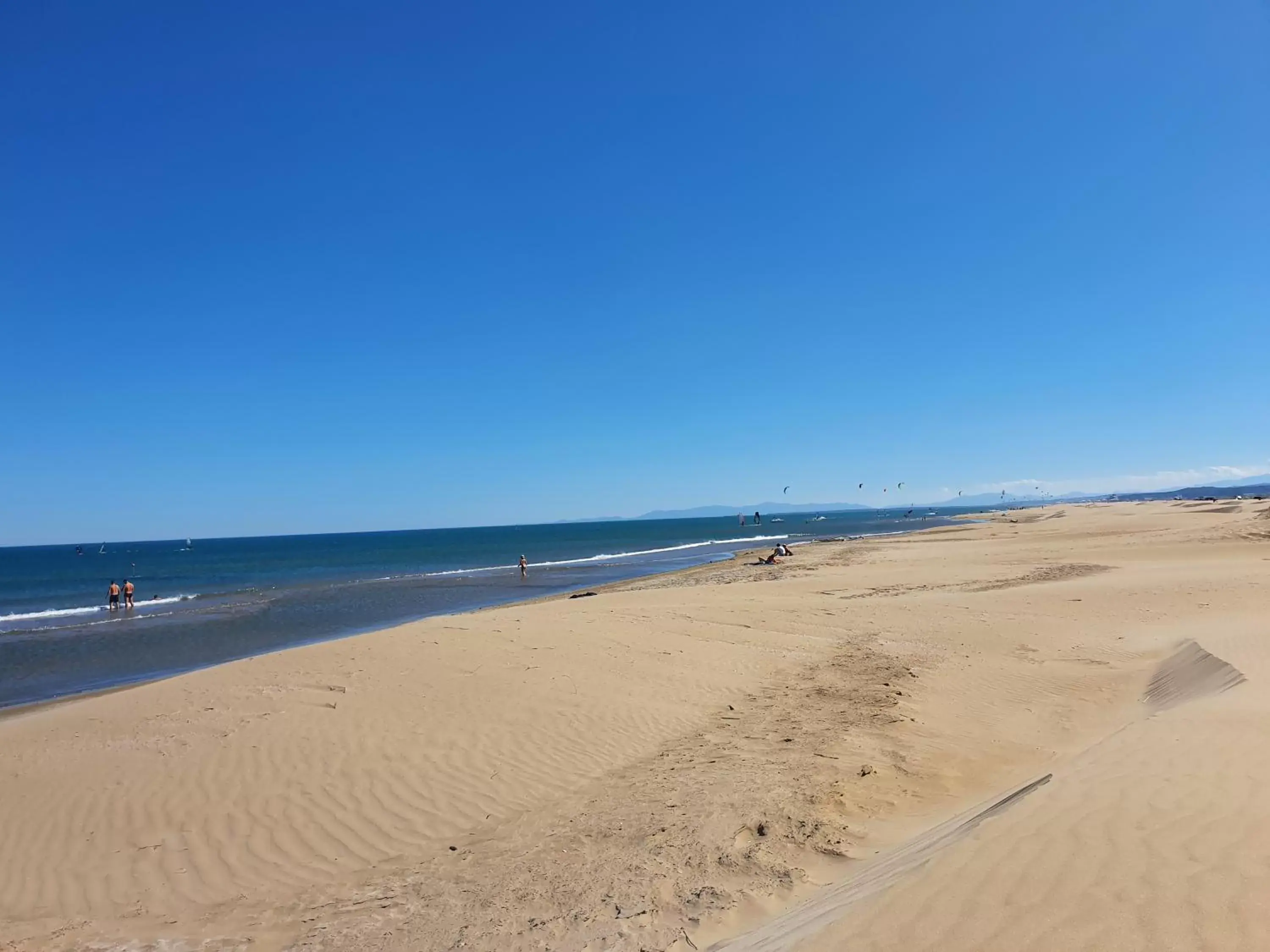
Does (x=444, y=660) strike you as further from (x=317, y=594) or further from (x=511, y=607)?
(x=317, y=594)

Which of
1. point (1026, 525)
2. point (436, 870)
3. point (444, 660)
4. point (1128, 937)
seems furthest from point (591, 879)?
point (1026, 525)

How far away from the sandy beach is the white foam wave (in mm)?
24992

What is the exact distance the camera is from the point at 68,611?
3534 centimetres

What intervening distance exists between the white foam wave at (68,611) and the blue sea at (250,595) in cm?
16

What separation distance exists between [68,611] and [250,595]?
823 centimetres

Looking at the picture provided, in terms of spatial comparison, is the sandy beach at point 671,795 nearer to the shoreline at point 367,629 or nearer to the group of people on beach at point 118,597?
the shoreline at point 367,629

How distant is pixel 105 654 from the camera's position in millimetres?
21484

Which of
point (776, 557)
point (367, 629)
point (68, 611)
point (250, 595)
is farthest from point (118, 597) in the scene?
point (776, 557)

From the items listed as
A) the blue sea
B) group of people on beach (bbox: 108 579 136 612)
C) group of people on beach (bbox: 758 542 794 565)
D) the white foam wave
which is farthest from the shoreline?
the white foam wave

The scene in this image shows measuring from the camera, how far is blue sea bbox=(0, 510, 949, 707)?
20547 millimetres

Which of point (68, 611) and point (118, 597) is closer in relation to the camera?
point (68, 611)

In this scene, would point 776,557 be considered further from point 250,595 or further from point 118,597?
point 118,597

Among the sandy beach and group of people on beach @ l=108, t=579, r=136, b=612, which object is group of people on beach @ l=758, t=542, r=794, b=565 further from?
group of people on beach @ l=108, t=579, r=136, b=612

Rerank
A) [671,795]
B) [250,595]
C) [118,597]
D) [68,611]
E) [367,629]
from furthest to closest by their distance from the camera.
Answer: [250,595]
[118,597]
[68,611]
[367,629]
[671,795]
